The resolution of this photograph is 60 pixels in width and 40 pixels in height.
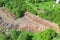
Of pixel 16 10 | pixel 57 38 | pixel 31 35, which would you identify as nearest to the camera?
pixel 57 38

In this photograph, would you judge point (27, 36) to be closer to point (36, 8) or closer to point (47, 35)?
point (47, 35)

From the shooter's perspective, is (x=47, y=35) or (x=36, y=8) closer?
(x=47, y=35)

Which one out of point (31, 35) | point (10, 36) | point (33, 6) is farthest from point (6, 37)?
point (33, 6)

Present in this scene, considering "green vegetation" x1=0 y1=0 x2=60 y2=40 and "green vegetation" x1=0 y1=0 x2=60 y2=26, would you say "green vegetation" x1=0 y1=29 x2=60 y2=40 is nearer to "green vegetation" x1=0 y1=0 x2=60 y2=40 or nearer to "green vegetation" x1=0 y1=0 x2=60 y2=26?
"green vegetation" x1=0 y1=0 x2=60 y2=40

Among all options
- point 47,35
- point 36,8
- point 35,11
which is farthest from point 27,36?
point 36,8

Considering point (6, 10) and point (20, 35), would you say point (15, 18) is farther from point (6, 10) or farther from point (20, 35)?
point (20, 35)

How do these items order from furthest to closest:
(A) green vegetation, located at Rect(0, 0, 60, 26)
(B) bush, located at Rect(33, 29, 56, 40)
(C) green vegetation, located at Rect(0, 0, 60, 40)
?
1. (A) green vegetation, located at Rect(0, 0, 60, 26)
2. (C) green vegetation, located at Rect(0, 0, 60, 40)
3. (B) bush, located at Rect(33, 29, 56, 40)

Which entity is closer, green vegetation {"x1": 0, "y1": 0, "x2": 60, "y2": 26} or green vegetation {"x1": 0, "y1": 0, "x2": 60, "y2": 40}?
green vegetation {"x1": 0, "y1": 0, "x2": 60, "y2": 40}

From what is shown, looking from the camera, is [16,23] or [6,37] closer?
[6,37]

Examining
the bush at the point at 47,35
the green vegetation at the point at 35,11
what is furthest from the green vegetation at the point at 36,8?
the bush at the point at 47,35

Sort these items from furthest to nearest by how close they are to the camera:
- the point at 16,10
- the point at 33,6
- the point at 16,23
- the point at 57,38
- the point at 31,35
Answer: the point at 33,6 → the point at 16,10 → the point at 16,23 → the point at 31,35 → the point at 57,38

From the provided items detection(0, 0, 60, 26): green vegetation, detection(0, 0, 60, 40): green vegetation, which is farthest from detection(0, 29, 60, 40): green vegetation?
detection(0, 0, 60, 26): green vegetation
